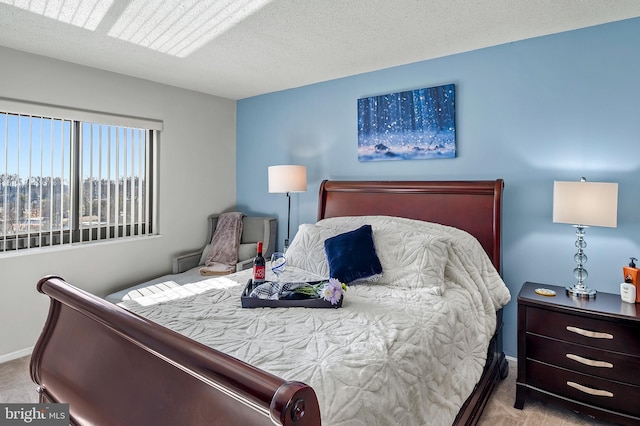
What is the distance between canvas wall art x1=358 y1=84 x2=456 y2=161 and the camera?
2965mm

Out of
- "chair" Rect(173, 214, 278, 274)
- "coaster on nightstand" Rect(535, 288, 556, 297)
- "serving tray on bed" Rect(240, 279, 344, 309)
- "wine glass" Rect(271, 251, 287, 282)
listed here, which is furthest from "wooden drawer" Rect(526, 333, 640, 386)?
"chair" Rect(173, 214, 278, 274)

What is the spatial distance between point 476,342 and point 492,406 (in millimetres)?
628

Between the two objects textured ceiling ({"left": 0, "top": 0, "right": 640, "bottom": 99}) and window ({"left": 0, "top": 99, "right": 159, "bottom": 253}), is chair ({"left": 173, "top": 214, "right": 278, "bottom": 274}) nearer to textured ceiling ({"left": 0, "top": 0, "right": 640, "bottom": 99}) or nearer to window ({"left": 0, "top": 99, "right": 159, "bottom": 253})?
window ({"left": 0, "top": 99, "right": 159, "bottom": 253})

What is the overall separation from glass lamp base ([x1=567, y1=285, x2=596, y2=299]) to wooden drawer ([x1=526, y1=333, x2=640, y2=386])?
1.08 feet

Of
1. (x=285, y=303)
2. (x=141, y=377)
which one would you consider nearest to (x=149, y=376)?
(x=141, y=377)

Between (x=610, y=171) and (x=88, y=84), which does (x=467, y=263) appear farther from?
(x=88, y=84)

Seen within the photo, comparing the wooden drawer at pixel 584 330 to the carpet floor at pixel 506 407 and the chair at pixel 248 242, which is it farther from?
the chair at pixel 248 242

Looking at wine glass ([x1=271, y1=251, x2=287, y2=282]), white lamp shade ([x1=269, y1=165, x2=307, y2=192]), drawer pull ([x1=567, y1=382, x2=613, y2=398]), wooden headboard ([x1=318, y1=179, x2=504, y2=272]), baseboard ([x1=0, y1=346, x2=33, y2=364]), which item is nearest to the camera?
drawer pull ([x1=567, y1=382, x2=613, y2=398])

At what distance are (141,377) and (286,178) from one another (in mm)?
2397

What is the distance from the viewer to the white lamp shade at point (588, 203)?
2109 mm

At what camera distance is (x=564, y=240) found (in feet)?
8.39

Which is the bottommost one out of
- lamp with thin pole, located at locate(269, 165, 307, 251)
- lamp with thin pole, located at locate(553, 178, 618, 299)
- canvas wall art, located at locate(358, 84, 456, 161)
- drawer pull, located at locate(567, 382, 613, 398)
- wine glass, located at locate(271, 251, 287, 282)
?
drawer pull, located at locate(567, 382, 613, 398)

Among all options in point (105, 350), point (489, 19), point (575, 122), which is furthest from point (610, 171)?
point (105, 350)

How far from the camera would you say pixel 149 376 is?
1282mm
